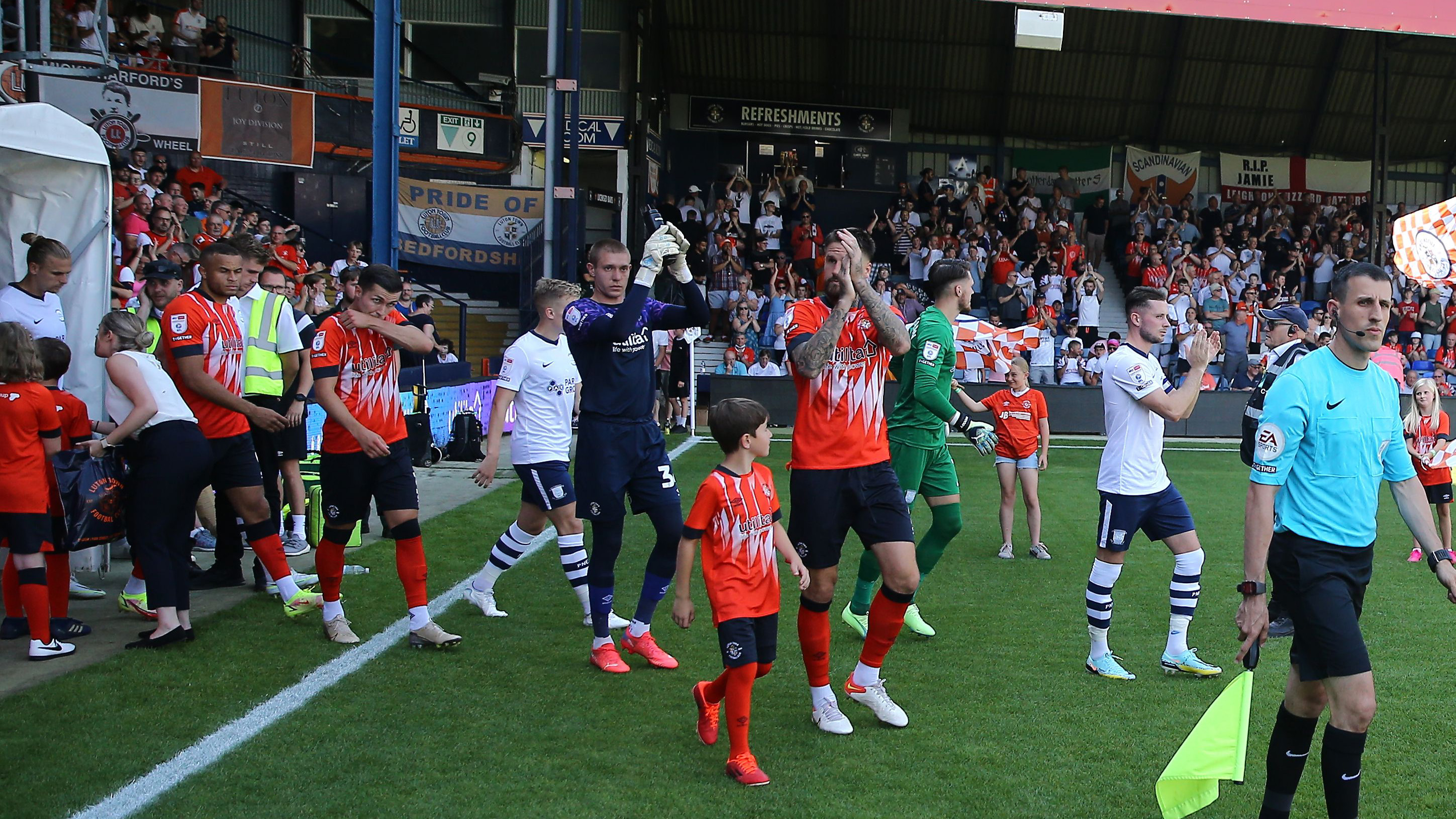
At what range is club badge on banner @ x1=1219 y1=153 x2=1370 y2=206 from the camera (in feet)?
108

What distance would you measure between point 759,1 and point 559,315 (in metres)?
24.0

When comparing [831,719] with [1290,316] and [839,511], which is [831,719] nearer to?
[839,511]

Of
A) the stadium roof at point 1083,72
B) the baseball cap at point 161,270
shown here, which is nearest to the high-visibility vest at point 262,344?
the baseball cap at point 161,270

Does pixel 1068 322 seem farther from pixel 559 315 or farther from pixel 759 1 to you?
pixel 559 315

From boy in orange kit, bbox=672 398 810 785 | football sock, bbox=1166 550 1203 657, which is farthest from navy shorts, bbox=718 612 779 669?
football sock, bbox=1166 550 1203 657

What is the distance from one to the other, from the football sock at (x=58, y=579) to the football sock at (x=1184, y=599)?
19.5 ft

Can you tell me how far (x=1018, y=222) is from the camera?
2906 cm

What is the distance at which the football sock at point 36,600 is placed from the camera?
576 cm

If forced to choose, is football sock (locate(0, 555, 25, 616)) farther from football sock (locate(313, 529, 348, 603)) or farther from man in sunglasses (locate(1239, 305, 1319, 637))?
man in sunglasses (locate(1239, 305, 1319, 637))

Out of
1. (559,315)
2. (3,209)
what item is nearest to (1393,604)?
(559,315)

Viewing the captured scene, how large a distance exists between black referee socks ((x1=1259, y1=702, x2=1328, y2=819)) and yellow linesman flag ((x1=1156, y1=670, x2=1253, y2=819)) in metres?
0.17

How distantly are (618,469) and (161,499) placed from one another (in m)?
2.40

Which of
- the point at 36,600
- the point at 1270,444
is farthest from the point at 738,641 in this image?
the point at 36,600

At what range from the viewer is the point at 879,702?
16.6 feet
